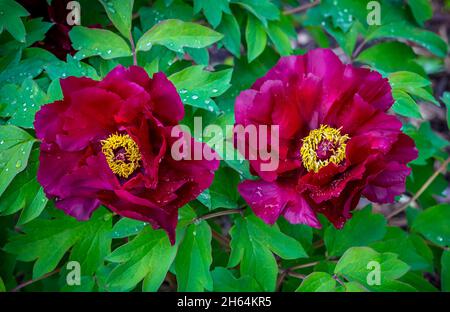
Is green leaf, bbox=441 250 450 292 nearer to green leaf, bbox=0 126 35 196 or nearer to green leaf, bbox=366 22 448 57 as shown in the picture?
green leaf, bbox=366 22 448 57

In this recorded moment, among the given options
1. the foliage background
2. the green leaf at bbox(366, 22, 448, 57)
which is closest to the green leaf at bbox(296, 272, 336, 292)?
the foliage background

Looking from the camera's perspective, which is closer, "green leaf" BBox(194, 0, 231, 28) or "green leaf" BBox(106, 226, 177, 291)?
"green leaf" BBox(106, 226, 177, 291)

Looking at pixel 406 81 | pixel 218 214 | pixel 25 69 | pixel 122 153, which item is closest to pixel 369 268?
pixel 218 214

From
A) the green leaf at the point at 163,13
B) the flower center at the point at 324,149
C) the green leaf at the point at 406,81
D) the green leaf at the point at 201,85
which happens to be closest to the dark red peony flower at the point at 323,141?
the flower center at the point at 324,149

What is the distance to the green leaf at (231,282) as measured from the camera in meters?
1.27

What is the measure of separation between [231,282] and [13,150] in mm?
597

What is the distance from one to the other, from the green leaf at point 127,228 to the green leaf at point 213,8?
56cm

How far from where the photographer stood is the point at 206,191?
1.24 m

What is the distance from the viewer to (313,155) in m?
1.18

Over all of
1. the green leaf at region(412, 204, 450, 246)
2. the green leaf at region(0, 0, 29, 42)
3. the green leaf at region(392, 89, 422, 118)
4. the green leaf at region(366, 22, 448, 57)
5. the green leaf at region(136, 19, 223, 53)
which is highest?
the green leaf at region(0, 0, 29, 42)

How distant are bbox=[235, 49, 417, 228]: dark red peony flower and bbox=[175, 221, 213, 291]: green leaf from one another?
7.4 inches

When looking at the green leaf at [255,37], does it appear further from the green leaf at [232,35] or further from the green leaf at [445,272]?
the green leaf at [445,272]

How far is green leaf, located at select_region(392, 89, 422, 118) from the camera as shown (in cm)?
129
